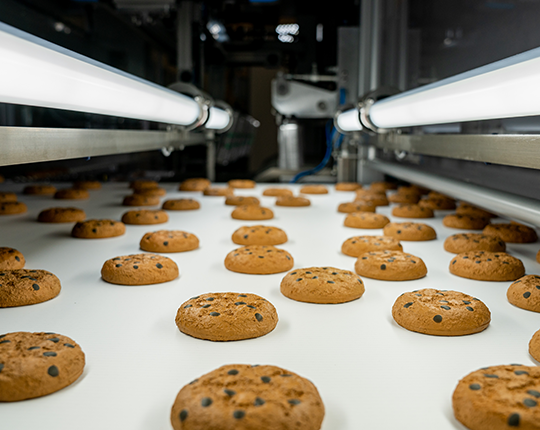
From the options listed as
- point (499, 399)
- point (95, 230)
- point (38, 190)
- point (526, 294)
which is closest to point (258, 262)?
point (526, 294)

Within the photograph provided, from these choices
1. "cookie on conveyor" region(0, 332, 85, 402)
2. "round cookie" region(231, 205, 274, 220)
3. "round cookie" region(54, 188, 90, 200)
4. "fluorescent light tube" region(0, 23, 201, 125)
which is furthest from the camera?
"round cookie" region(54, 188, 90, 200)

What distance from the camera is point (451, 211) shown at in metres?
3.24

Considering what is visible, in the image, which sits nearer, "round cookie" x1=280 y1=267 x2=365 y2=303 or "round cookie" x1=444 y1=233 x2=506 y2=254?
"round cookie" x1=280 y1=267 x2=365 y2=303

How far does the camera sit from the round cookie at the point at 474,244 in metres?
2.04

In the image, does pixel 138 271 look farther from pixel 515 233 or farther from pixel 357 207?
pixel 357 207

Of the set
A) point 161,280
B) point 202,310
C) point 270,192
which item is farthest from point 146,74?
point 202,310

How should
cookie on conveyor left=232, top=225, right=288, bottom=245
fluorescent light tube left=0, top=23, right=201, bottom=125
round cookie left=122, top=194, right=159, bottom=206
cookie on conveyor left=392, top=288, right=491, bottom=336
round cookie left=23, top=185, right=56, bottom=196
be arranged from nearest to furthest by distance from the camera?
fluorescent light tube left=0, top=23, right=201, bottom=125, cookie on conveyor left=392, top=288, right=491, bottom=336, cookie on conveyor left=232, top=225, right=288, bottom=245, round cookie left=122, top=194, right=159, bottom=206, round cookie left=23, top=185, right=56, bottom=196

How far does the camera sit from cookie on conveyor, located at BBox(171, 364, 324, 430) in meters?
0.80

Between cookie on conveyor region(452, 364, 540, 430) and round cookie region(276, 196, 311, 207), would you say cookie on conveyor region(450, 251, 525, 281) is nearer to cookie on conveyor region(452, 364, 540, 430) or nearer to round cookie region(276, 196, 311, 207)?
cookie on conveyor region(452, 364, 540, 430)

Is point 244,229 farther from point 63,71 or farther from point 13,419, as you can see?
point 13,419

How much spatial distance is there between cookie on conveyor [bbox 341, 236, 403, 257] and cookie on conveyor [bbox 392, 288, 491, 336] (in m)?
0.68

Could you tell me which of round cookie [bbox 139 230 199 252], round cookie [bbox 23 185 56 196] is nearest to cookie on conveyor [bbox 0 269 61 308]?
round cookie [bbox 139 230 199 252]

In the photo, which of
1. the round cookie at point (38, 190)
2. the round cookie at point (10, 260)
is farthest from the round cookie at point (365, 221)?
the round cookie at point (38, 190)

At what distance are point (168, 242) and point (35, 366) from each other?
1.15m
